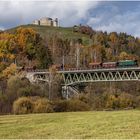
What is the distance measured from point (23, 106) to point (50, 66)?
65.5m

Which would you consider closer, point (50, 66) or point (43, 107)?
point (43, 107)

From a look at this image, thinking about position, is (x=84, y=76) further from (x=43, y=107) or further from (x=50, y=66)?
(x=43, y=107)

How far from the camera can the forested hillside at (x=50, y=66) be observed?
6228 centimetres

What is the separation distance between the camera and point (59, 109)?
5853 centimetres

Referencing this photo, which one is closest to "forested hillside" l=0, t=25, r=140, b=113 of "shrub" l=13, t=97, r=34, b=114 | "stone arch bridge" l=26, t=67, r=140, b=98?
"shrub" l=13, t=97, r=34, b=114

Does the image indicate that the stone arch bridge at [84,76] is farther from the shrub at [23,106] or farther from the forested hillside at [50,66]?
the shrub at [23,106]

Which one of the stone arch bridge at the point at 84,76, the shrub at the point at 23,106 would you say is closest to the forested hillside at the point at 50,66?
the shrub at the point at 23,106

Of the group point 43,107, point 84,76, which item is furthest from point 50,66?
point 43,107

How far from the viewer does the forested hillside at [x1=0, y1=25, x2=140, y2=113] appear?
204ft

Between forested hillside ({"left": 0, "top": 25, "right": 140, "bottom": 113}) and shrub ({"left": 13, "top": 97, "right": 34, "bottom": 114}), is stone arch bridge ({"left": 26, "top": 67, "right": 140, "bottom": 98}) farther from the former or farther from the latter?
shrub ({"left": 13, "top": 97, "right": 34, "bottom": 114})

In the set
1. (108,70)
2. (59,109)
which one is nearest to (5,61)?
(108,70)

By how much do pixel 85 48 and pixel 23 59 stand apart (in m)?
33.0

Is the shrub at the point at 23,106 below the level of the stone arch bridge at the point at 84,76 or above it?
below

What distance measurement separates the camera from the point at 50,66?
121m
